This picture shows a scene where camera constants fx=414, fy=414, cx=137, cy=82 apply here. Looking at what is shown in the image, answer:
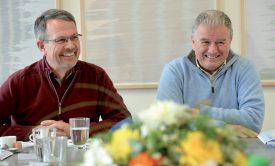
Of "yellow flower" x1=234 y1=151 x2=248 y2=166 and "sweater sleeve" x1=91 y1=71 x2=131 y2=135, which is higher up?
"yellow flower" x1=234 y1=151 x2=248 y2=166

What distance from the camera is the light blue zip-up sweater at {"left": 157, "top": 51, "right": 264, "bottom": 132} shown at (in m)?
Result: 2.18

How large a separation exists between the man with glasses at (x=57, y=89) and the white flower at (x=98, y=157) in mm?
1481

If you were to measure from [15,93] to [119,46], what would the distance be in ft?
3.46

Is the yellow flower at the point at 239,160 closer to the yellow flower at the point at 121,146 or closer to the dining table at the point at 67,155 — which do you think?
the yellow flower at the point at 121,146

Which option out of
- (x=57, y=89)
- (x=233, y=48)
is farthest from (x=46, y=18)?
(x=233, y=48)

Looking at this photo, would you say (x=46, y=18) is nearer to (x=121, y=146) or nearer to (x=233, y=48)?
(x=233, y=48)

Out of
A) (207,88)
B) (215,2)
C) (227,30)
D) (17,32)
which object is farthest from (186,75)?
(17,32)

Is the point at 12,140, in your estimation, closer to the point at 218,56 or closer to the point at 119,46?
the point at 218,56

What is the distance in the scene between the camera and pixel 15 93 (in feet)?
7.23

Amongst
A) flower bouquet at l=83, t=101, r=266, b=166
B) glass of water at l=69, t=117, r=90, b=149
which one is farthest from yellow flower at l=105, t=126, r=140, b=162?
glass of water at l=69, t=117, r=90, b=149

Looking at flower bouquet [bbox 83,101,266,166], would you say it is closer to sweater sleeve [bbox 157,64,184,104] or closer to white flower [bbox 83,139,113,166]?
white flower [bbox 83,139,113,166]

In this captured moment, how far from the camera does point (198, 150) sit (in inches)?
24.1

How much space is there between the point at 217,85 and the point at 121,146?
168 centimetres

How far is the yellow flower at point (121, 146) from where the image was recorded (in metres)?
0.65
